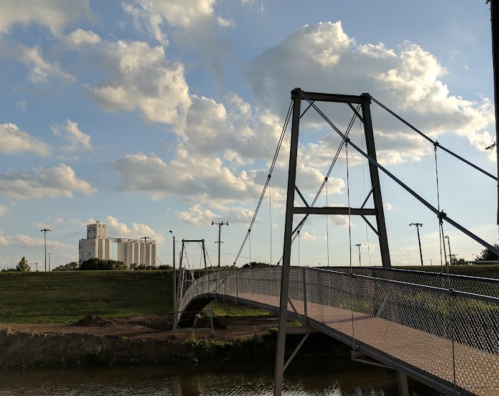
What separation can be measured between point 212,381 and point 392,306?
12825 millimetres

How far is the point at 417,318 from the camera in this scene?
7.42 m

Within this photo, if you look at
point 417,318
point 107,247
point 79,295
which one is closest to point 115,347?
point 79,295

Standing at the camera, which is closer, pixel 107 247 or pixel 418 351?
pixel 418 351

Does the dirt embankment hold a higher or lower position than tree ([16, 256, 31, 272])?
lower

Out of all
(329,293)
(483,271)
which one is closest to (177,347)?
(329,293)

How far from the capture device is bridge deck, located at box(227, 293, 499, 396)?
5.45 metres

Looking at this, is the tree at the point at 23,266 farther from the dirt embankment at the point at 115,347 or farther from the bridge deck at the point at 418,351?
the bridge deck at the point at 418,351

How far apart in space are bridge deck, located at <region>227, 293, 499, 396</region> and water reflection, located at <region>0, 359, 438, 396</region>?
893 cm

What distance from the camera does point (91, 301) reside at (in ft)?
125

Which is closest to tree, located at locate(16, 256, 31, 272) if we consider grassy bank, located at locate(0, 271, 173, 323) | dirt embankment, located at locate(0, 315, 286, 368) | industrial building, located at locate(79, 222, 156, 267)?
grassy bank, located at locate(0, 271, 173, 323)

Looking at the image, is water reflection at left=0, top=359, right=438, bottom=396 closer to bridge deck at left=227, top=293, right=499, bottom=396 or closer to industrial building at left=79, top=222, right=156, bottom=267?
bridge deck at left=227, top=293, right=499, bottom=396

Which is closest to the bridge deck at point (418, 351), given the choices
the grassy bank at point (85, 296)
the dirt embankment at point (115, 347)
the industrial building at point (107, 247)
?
the dirt embankment at point (115, 347)

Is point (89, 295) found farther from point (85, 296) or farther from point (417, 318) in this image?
point (417, 318)

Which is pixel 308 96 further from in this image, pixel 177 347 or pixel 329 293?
pixel 177 347
